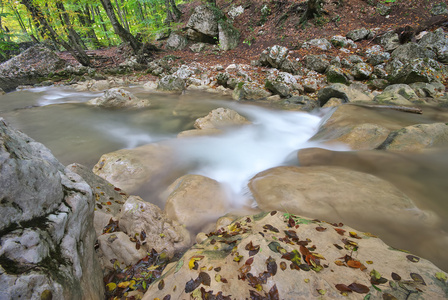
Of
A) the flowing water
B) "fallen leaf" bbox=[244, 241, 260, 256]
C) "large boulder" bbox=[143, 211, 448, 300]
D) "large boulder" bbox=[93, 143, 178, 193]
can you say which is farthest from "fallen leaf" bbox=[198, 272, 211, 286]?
"large boulder" bbox=[93, 143, 178, 193]

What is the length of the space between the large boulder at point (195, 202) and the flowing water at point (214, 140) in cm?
40

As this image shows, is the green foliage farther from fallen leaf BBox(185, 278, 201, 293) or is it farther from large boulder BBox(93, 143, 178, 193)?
fallen leaf BBox(185, 278, 201, 293)

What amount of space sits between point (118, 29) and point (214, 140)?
12481 mm

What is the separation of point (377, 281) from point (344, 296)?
1.26ft

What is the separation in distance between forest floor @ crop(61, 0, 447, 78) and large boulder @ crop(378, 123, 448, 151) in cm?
864

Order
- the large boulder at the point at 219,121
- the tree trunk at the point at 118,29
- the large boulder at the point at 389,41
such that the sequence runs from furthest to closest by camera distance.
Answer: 1. the tree trunk at the point at 118,29
2. the large boulder at the point at 389,41
3. the large boulder at the point at 219,121

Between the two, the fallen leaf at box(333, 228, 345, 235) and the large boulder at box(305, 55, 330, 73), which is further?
the large boulder at box(305, 55, 330, 73)

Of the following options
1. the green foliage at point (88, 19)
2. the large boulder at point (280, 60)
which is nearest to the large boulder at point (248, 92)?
the large boulder at point (280, 60)

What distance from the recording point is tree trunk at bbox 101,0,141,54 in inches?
479

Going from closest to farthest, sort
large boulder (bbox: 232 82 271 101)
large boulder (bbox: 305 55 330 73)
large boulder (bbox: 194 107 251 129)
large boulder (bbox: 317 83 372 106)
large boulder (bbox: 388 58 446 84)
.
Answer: large boulder (bbox: 194 107 251 129) → large boulder (bbox: 317 83 372 106) → large boulder (bbox: 388 58 446 84) → large boulder (bbox: 232 82 271 101) → large boulder (bbox: 305 55 330 73)

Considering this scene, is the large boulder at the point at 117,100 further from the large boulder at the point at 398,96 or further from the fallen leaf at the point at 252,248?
the large boulder at the point at 398,96

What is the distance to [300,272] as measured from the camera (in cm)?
184

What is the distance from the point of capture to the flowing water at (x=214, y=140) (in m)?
3.57

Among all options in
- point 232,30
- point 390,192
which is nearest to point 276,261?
point 390,192
